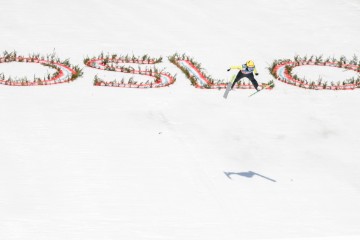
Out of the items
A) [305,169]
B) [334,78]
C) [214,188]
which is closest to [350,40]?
[334,78]

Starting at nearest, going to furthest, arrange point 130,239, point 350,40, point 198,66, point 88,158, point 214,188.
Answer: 1. point 130,239
2. point 214,188
3. point 88,158
4. point 198,66
5. point 350,40

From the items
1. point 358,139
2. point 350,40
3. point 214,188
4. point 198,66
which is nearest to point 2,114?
point 214,188

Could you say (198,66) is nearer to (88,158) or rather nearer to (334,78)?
(334,78)

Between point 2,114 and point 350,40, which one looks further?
point 350,40

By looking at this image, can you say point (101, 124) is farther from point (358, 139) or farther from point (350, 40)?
point (350, 40)

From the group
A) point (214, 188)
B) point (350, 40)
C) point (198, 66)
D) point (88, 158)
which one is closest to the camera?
point (214, 188)

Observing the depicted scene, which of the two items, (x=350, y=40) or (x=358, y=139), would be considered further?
(x=350, y=40)
